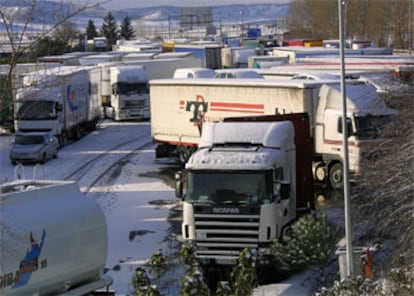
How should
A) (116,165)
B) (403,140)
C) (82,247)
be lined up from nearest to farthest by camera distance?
(82,247), (403,140), (116,165)

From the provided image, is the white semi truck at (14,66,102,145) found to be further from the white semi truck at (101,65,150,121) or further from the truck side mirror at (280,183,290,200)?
the truck side mirror at (280,183,290,200)

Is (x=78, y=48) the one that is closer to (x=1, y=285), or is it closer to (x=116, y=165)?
(x=116, y=165)

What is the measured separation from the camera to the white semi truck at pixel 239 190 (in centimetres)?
1686

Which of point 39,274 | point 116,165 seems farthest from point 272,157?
point 116,165

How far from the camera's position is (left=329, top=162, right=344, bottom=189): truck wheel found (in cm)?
2642

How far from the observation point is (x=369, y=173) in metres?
16.3

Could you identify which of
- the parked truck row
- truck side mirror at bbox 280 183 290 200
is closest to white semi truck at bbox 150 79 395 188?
the parked truck row

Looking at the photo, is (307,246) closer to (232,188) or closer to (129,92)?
(232,188)

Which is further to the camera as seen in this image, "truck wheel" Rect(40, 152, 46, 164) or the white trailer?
the white trailer

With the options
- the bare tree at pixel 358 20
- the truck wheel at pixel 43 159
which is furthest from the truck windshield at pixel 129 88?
the truck wheel at pixel 43 159

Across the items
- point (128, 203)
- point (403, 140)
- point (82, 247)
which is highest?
point (403, 140)

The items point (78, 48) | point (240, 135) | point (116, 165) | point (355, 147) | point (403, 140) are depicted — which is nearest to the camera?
point (403, 140)

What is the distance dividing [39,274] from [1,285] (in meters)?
0.89

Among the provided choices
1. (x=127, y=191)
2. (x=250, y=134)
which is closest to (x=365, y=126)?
(x=127, y=191)
